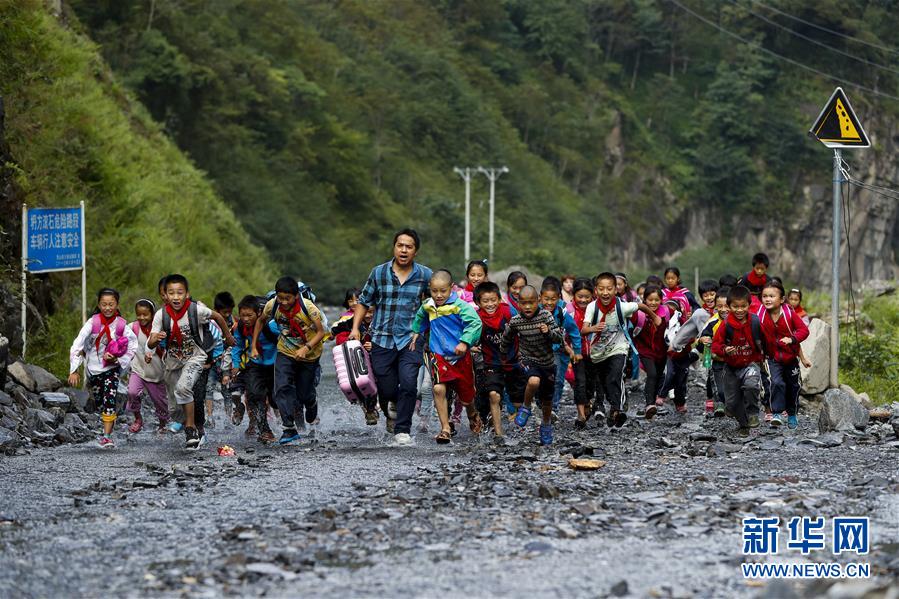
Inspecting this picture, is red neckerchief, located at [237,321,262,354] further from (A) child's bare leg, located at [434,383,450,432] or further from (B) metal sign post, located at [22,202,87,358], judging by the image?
(B) metal sign post, located at [22,202,87,358]

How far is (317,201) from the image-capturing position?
56406mm

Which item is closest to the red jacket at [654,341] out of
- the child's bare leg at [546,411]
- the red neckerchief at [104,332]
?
the child's bare leg at [546,411]

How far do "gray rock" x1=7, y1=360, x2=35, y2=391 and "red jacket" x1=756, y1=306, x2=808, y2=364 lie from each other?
787cm

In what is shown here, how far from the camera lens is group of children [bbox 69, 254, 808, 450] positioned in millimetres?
11133

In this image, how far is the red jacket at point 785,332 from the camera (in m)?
12.0

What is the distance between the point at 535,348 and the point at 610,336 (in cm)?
158

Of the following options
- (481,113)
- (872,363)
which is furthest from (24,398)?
(481,113)

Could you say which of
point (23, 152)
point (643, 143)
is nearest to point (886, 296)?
point (23, 152)

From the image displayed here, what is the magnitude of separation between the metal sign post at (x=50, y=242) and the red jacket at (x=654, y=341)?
23.1ft

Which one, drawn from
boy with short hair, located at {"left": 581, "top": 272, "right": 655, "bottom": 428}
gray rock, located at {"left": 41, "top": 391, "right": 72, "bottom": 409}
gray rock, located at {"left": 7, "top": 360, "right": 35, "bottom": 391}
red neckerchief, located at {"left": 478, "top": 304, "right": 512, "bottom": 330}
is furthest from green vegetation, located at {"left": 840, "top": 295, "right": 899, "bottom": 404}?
gray rock, located at {"left": 7, "top": 360, "right": 35, "bottom": 391}

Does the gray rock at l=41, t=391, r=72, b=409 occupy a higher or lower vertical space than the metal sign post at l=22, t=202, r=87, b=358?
lower

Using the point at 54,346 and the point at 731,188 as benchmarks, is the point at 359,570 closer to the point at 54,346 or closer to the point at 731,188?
the point at 54,346

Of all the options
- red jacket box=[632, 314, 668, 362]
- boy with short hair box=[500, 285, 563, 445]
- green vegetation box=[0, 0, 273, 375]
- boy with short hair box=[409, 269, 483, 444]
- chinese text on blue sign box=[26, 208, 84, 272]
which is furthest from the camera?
green vegetation box=[0, 0, 273, 375]

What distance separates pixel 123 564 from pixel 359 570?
3.87 ft
